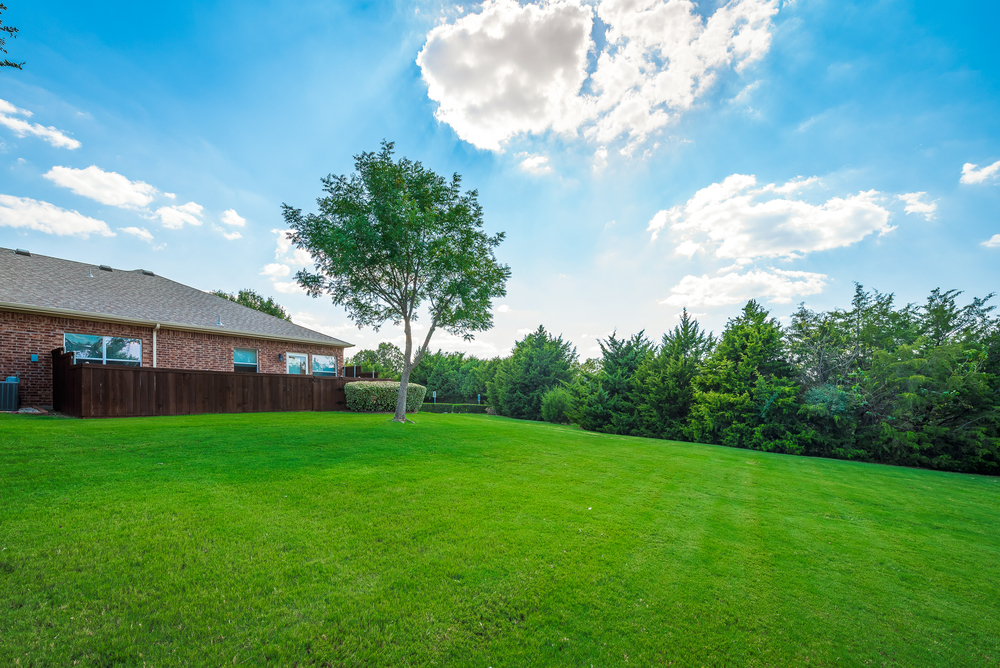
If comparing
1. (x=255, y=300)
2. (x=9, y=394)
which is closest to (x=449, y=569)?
(x=9, y=394)

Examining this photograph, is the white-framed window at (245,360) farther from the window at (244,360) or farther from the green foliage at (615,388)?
the green foliage at (615,388)

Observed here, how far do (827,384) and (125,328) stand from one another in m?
25.5

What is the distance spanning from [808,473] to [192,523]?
38.1 ft

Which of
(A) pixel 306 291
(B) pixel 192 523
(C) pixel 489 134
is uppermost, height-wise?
(C) pixel 489 134

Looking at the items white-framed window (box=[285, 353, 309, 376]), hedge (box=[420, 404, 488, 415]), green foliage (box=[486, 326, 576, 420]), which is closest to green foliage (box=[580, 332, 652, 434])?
green foliage (box=[486, 326, 576, 420])

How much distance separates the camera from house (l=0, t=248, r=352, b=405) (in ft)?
39.3

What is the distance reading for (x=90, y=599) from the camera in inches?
98.7

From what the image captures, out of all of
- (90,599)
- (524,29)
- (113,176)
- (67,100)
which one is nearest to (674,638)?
(90,599)

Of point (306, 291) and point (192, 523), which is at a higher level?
point (306, 291)

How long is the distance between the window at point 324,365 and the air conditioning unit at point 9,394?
958cm

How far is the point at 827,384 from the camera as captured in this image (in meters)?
14.6

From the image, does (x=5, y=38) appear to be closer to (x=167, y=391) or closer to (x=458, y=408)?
(x=167, y=391)

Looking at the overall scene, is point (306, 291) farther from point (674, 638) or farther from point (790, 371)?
point (790, 371)

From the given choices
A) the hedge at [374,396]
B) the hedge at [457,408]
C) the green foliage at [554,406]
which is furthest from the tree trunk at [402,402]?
the hedge at [457,408]
